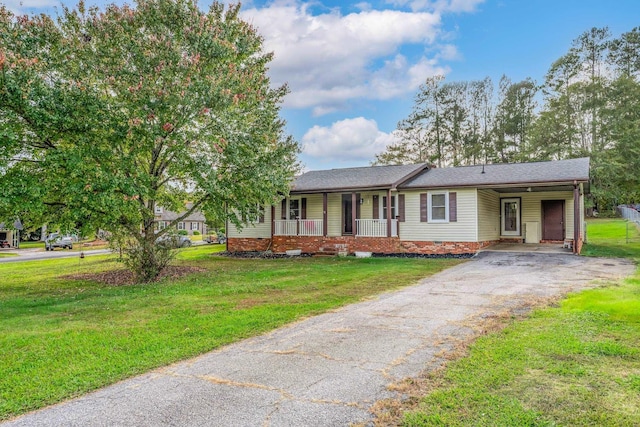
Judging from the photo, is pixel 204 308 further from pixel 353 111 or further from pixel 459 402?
pixel 353 111

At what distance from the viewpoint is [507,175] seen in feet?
52.9

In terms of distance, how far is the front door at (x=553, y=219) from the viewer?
18.3 meters

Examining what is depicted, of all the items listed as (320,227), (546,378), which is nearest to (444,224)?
(320,227)

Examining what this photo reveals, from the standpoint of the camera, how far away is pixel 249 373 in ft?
13.7

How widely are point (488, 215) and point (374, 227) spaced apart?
498cm

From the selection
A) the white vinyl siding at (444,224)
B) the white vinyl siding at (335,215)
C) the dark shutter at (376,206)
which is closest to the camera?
the white vinyl siding at (444,224)

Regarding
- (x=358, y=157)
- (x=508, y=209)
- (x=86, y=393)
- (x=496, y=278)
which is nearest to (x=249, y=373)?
(x=86, y=393)

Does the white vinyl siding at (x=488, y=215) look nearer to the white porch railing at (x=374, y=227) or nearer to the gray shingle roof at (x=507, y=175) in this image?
the gray shingle roof at (x=507, y=175)

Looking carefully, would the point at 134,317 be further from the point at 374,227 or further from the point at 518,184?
the point at 518,184

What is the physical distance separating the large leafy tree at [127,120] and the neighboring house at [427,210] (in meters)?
5.85

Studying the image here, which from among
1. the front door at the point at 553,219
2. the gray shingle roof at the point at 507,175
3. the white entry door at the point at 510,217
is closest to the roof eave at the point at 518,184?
the gray shingle roof at the point at 507,175

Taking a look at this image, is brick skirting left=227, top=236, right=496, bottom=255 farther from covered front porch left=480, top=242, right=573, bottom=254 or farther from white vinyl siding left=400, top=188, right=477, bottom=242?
covered front porch left=480, top=242, right=573, bottom=254

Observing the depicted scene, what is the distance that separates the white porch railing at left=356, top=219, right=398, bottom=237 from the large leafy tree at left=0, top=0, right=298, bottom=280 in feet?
18.6

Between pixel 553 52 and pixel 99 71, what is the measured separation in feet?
125
